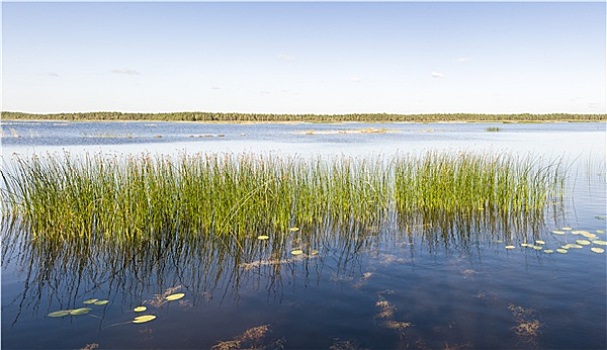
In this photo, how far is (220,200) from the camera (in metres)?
8.00

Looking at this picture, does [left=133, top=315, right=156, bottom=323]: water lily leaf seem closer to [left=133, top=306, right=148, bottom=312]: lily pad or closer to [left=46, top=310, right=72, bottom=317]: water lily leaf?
[left=133, top=306, right=148, bottom=312]: lily pad

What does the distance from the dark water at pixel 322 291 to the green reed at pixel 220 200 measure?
53 cm

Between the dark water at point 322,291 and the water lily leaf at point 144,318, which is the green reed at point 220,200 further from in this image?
the water lily leaf at point 144,318

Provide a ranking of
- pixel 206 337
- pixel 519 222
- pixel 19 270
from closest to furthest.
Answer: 1. pixel 206 337
2. pixel 19 270
3. pixel 519 222

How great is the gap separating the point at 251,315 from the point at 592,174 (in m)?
15.5

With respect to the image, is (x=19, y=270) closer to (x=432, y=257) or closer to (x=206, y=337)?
(x=206, y=337)

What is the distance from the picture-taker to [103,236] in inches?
294

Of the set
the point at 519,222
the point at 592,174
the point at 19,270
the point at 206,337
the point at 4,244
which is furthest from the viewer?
the point at 592,174

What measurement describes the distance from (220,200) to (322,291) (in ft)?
10.8

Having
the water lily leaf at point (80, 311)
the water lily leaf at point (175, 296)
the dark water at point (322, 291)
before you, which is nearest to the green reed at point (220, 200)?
the dark water at point (322, 291)

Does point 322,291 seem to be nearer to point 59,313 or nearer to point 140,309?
point 140,309

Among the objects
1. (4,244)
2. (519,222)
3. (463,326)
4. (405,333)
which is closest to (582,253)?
(519,222)

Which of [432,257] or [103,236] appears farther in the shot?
[103,236]

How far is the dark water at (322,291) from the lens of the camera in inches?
171
